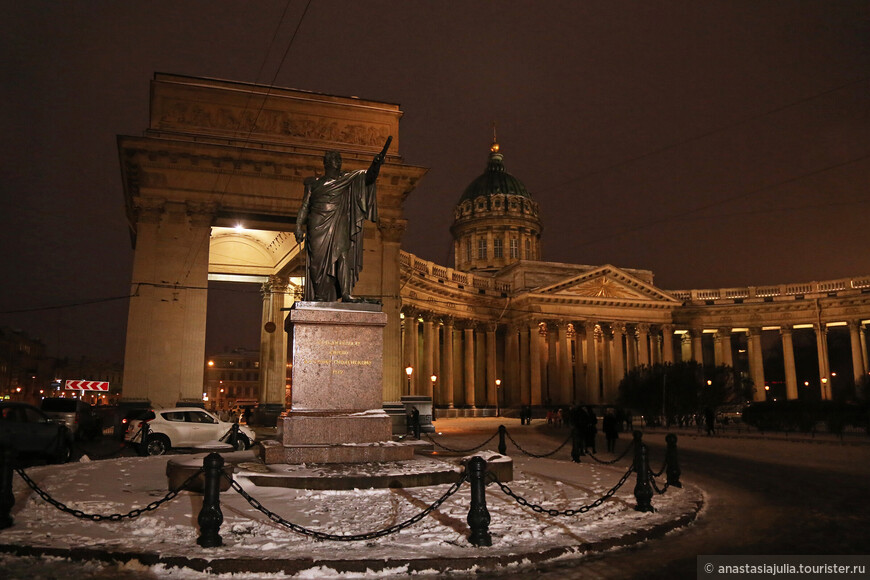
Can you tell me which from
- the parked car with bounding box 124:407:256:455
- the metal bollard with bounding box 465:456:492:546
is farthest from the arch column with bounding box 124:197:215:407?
the metal bollard with bounding box 465:456:492:546

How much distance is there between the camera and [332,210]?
1268 centimetres

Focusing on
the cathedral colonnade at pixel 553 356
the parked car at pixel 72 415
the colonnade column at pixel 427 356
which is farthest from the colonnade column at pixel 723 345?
the parked car at pixel 72 415

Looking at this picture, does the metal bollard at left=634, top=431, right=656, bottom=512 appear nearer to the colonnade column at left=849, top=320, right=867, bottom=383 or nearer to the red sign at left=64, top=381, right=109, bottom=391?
the red sign at left=64, top=381, right=109, bottom=391

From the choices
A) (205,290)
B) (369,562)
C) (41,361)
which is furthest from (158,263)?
(41,361)

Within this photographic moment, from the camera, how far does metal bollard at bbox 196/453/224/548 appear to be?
7.27m

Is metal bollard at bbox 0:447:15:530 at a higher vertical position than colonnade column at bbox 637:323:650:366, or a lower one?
lower

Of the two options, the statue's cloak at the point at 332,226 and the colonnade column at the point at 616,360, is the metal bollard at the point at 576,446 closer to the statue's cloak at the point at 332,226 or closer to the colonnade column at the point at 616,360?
the statue's cloak at the point at 332,226

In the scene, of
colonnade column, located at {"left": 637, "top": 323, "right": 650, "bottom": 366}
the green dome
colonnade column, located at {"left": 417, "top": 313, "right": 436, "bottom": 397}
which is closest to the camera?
colonnade column, located at {"left": 417, "top": 313, "right": 436, "bottom": 397}

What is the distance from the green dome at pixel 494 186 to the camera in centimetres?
8925

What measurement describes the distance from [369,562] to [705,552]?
3941 mm

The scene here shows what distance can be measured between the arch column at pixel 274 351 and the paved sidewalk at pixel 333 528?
2177 cm

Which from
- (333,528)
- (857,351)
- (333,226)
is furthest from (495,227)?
(333,528)

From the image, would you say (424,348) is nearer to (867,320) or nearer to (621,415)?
(621,415)

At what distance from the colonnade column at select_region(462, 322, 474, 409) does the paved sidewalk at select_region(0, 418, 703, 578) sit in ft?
155
